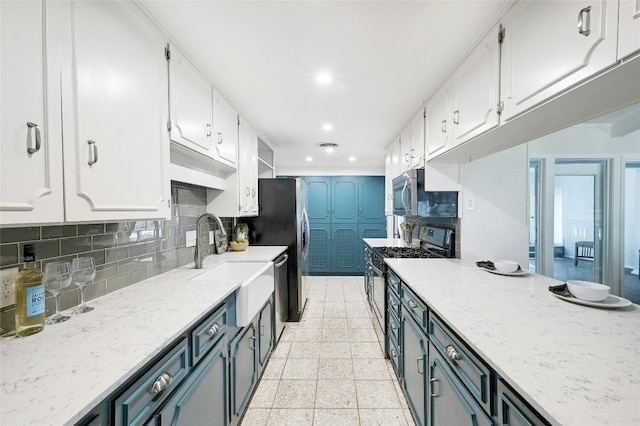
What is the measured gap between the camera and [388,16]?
4.19ft

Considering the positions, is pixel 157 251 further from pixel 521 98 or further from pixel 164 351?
pixel 521 98

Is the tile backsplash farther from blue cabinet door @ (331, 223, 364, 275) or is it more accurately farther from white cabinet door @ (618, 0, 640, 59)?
blue cabinet door @ (331, 223, 364, 275)

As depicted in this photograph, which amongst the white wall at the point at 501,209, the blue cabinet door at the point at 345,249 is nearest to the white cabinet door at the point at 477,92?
the white wall at the point at 501,209

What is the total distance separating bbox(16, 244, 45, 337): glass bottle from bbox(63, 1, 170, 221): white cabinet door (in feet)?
Answer: 0.84

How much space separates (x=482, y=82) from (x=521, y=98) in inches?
14.0

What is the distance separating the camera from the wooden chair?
2248mm

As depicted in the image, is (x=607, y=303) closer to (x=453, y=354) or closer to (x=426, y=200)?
(x=453, y=354)

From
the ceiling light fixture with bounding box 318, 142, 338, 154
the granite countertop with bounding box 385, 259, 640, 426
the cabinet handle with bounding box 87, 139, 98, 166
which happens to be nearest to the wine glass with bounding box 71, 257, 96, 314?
the cabinet handle with bounding box 87, 139, 98, 166

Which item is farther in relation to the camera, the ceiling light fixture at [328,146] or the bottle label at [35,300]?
the ceiling light fixture at [328,146]

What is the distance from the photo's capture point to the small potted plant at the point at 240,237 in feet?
8.95

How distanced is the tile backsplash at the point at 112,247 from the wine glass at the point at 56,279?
0.27 feet

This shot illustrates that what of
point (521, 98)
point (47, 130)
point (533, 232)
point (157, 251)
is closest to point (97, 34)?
point (47, 130)

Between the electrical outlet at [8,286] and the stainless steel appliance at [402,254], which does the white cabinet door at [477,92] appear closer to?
the stainless steel appliance at [402,254]

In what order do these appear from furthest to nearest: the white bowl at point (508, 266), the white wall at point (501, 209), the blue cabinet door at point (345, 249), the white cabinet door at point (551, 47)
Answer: the blue cabinet door at point (345, 249)
the white wall at point (501, 209)
the white bowl at point (508, 266)
the white cabinet door at point (551, 47)
